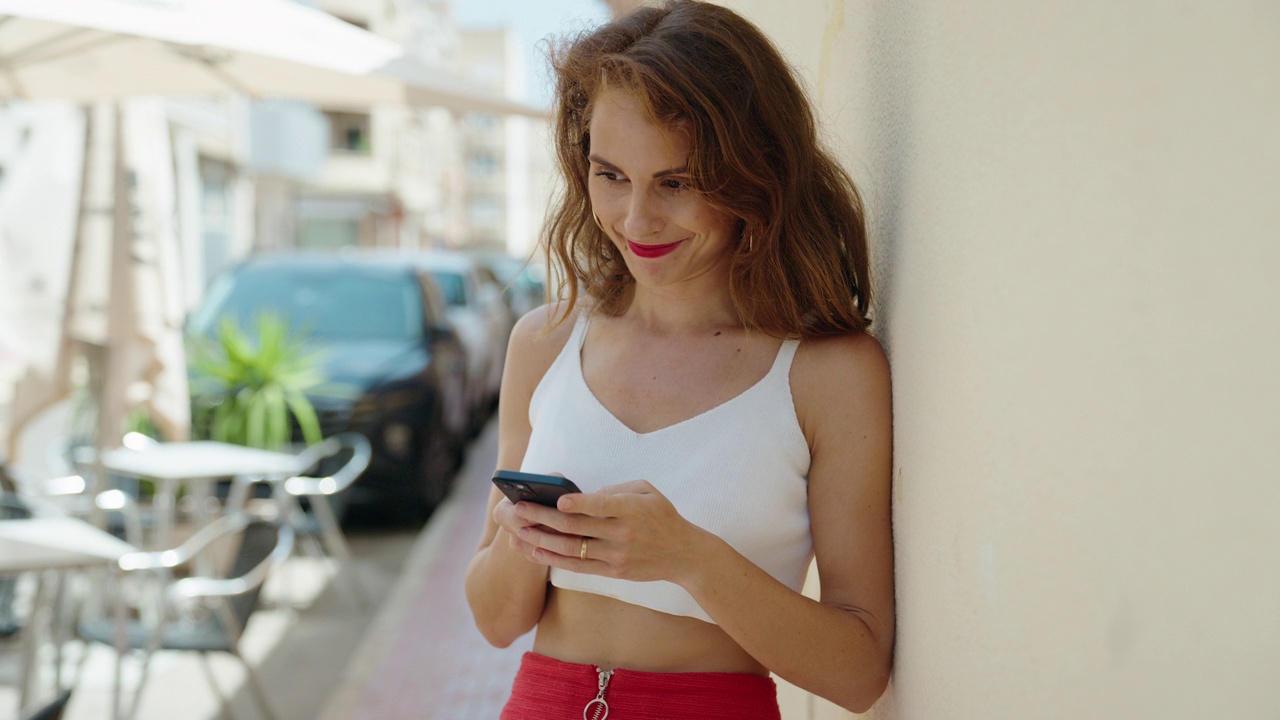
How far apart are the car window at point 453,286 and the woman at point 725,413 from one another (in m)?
9.36

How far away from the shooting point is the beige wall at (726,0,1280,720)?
0.65m

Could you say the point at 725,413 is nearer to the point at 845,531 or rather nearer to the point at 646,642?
the point at 845,531

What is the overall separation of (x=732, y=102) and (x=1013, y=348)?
2.14ft

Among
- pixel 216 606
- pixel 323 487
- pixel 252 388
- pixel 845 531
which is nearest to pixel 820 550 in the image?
pixel 845 531

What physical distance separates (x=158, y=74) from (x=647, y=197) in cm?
395

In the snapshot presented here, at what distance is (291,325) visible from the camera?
311 inches

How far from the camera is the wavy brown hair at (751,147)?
157 centimetres

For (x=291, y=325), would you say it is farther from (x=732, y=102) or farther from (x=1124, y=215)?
(x=1124, y=215)

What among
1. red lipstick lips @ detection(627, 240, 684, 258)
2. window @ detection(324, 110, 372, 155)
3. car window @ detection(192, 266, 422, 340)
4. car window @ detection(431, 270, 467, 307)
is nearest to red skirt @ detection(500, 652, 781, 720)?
red lipstick lips @ detection(627, 240, 684, 258)

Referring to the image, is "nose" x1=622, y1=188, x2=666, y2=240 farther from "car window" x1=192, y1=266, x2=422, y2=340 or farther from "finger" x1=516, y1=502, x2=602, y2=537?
"car window" x1=192, y1=266, x2=422, y2=340

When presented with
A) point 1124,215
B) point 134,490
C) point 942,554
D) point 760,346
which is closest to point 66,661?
point 134,490

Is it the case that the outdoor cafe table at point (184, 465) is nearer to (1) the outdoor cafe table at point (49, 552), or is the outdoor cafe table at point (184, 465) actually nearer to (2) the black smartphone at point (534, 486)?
(1) the outdoor cafe table at point (49, 552)

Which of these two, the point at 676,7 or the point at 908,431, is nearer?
the point at 908,431

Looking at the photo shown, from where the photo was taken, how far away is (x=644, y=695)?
1584 mm
